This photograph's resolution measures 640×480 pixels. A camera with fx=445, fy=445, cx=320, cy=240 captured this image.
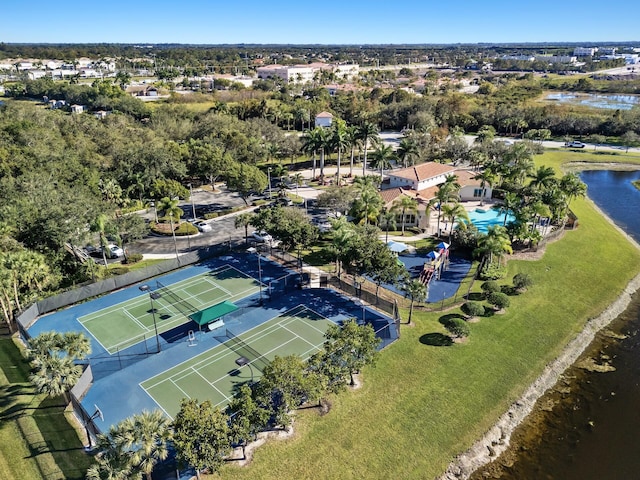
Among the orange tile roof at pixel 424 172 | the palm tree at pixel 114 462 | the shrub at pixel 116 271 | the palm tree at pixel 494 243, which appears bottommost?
the shrub at pixel 116 271

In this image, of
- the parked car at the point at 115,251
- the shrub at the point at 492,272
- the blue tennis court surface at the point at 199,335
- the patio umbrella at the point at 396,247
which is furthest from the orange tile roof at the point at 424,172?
the parked car at the point at 115,251

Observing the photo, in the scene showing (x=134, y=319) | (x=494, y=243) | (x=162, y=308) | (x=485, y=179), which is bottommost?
(x=134, y=319)

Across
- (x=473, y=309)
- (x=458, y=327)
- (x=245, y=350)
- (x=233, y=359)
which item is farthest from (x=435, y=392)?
(x=233, y=359)

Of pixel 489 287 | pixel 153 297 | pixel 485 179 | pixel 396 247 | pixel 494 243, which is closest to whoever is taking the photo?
pixel 489 287

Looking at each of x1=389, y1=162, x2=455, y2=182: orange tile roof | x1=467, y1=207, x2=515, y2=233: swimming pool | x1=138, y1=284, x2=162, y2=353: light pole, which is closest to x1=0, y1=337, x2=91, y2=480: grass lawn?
→ x1=138, y1=284, x2=162, y2=353: light pole

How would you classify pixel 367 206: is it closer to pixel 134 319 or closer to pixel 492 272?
pixel 492 272

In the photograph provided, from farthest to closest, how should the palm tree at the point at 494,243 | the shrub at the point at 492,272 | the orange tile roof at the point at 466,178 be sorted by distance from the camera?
the orange tile roof at the point at 466,178 → the shrub at the point at 492,272 → the palm tree at the point at 494,243

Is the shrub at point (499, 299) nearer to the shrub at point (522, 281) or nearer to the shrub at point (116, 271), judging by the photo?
the shrub at point (522, 281)
